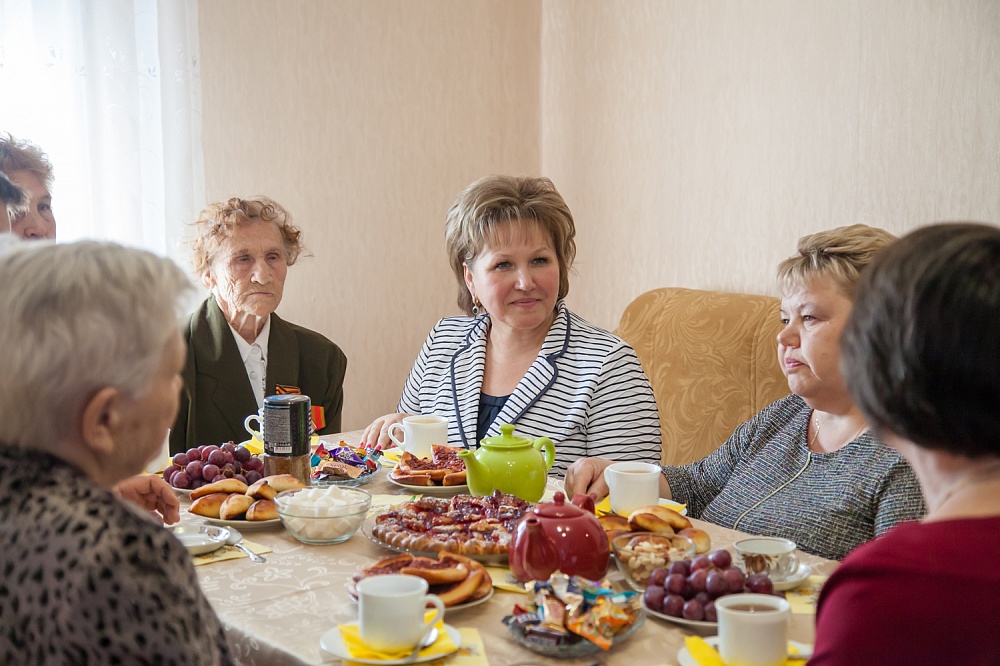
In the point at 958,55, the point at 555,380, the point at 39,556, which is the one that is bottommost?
the point at 555,380

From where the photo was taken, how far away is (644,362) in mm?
3189

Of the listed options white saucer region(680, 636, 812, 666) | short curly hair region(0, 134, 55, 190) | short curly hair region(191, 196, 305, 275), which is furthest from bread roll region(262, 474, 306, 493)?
short curly hair region(0, 134, 55, 190)

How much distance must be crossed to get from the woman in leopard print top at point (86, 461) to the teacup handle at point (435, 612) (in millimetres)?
256

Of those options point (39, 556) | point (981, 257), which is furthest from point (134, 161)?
point (981, 257)

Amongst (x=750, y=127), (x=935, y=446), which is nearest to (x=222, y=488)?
(x=935, y=446)

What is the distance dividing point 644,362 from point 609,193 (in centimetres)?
91

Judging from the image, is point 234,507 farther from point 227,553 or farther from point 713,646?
point 713,646

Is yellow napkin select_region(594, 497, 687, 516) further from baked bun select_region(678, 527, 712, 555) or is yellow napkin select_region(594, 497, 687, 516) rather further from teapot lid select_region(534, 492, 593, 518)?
teapot lid select_region(534, 492, 593, 518)

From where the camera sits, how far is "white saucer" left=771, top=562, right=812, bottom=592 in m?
1.35

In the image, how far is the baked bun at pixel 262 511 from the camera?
164 centimetres

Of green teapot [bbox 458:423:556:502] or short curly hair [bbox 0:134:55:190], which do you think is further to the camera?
short curly hair [bbox 0:134:55:190]

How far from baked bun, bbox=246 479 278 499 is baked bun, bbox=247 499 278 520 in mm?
37

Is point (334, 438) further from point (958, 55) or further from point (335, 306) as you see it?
point (958, 55)

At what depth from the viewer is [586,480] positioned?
185 centimetres
